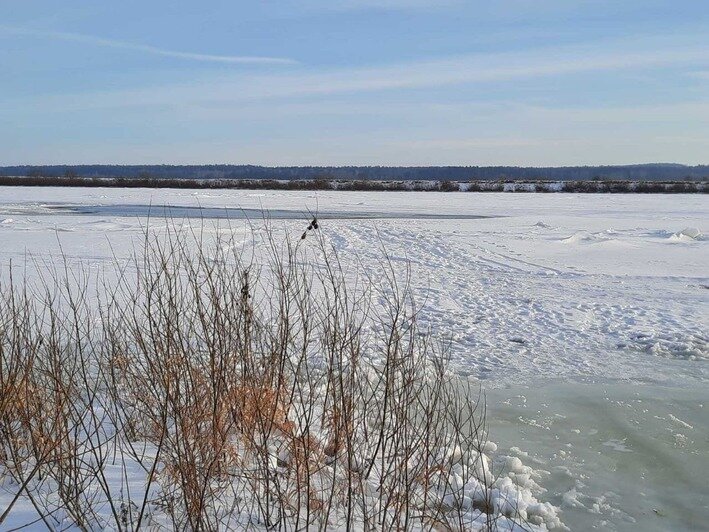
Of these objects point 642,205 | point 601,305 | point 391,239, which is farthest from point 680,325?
point 642,205

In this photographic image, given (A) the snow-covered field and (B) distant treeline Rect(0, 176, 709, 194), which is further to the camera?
(B) distant treeline Rect(0, 176, 709, 194)

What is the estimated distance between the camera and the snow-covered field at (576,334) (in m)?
5.18

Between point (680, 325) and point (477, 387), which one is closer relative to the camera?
point (477, 387)

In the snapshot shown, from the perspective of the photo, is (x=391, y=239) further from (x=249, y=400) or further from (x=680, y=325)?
(x=249, y=400)

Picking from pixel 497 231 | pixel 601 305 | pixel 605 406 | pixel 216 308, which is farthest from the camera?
pixel 497 231

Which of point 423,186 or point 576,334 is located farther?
point 423,186

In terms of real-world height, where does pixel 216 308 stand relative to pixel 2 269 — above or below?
above

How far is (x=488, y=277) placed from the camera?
517 inches

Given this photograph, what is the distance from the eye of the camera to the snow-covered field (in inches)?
204

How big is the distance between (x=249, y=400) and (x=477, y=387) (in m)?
3.21

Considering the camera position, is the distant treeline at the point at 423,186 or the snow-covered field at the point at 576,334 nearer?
the snow-covered field at the point at 576,334

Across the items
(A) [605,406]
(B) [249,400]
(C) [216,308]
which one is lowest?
(A) [605,406]

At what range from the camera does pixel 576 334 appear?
9.13 meters

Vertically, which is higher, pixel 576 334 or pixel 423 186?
pixel 423 186
